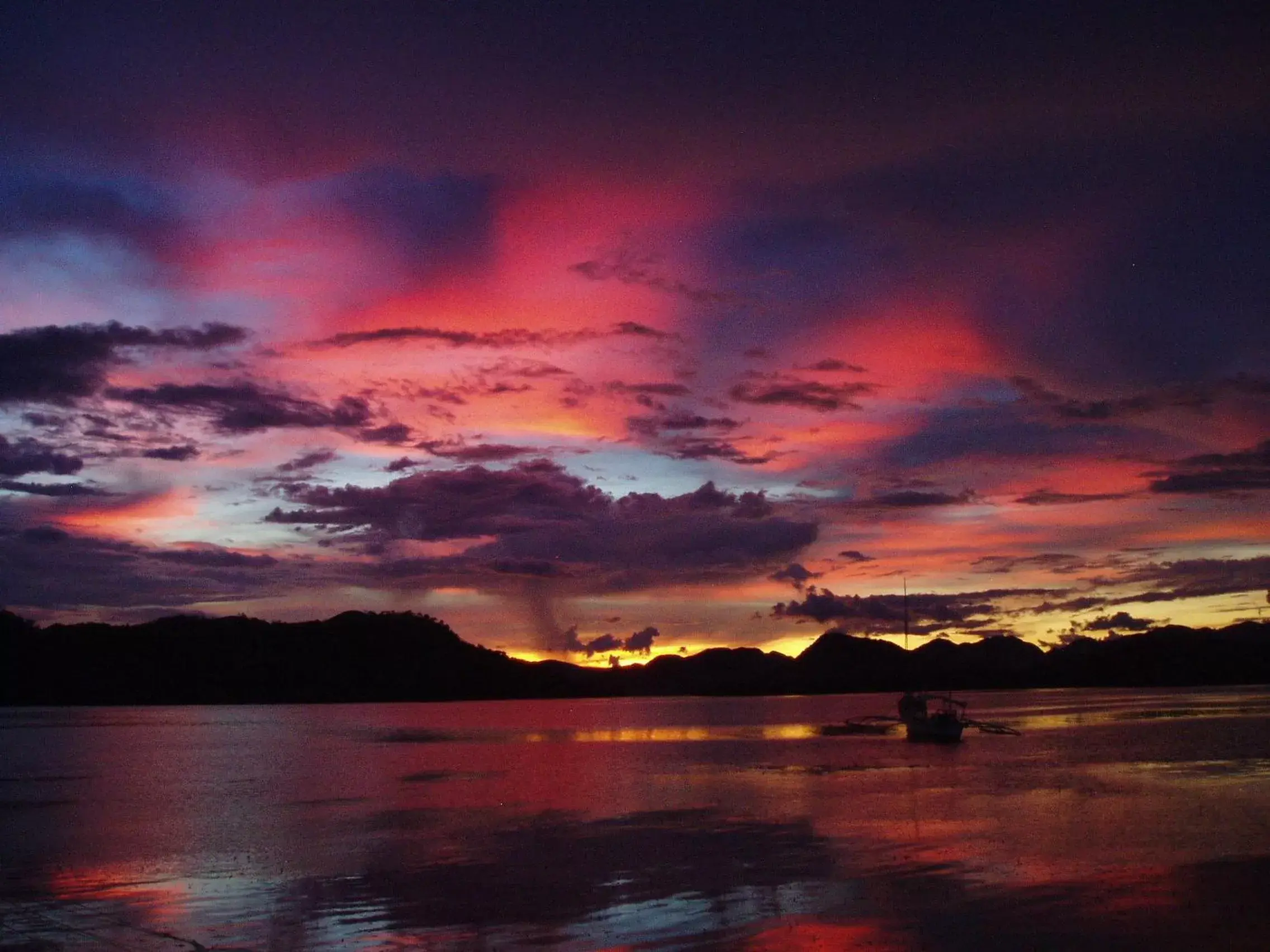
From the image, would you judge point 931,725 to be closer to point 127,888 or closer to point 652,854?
point 652,854

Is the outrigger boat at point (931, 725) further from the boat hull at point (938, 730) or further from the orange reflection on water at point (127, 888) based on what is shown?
the orange reflection on water at point (127, 888)

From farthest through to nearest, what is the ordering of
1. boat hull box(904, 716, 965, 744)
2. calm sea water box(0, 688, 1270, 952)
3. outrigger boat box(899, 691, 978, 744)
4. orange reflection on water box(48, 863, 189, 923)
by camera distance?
outrigger boat box(899, 691, 978, 744) < boat hull box(904, 716, 965, 744) < orange reflection on water box(48, 863, 189, 923) < calm sea water box(0, 688, 1270, 952)

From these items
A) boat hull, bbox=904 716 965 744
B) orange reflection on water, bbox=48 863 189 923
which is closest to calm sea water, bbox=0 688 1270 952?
orange reflection on water, bbox=48 863 189 923

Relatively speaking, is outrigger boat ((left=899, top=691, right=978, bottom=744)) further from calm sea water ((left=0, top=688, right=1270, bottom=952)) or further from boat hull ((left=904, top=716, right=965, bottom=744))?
calm sea water ((left=0, top=688, right=1270, bottom=952))

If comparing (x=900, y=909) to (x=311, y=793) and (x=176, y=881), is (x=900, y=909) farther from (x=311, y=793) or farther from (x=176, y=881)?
(x=311, y=793)

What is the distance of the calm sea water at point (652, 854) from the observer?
77.7ft

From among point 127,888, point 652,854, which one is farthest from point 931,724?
point 127,888

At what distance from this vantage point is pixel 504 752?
97812mm

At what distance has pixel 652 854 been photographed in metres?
34.9

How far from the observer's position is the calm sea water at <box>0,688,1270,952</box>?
77.7 feet

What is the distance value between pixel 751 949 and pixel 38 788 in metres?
55.7

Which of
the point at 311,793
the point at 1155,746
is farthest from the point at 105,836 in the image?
the point at 1155,746

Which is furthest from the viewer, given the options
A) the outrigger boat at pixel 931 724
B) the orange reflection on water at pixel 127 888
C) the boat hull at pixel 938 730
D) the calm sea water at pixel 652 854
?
the outrigger boat at pixel 931 724

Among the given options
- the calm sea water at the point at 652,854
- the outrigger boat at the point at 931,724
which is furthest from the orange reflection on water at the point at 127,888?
the outrigger boat at the point at 931,724
